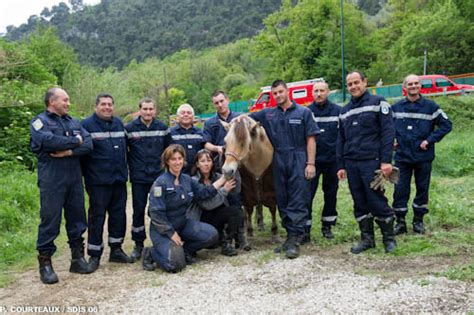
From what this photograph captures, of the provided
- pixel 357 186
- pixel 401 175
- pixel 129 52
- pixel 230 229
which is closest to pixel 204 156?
pixel 230 229

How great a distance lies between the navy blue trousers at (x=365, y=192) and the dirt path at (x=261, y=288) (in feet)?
1.88

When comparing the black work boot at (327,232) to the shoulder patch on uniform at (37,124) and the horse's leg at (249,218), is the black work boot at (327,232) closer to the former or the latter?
the horse's leg at (249,218)

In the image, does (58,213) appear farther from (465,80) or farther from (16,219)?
(465,80)

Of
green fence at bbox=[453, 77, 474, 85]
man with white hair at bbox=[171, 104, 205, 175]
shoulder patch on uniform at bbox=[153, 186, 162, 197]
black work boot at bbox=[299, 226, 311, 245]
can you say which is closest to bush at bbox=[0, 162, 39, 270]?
shoulder patch on uniform at bbox=[153, 186, 162, 197]

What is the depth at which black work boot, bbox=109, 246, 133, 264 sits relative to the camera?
18.3 feet

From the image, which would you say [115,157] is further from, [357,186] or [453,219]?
A: [453,219]

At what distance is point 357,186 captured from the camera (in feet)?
17.4

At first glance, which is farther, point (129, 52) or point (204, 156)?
point (129, 52)

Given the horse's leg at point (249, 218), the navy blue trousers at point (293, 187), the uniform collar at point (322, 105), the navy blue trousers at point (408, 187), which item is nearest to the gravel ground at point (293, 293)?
the navy blue trousers at point (293, 187)

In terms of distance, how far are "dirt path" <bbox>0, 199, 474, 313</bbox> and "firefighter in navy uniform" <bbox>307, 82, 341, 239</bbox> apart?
877 mm

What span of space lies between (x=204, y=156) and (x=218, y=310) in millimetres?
2246

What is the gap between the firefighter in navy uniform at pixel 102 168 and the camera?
526cm

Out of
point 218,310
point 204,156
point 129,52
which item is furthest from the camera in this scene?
point 129,52

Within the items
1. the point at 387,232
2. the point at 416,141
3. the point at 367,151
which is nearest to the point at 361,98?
the point at 367,151
